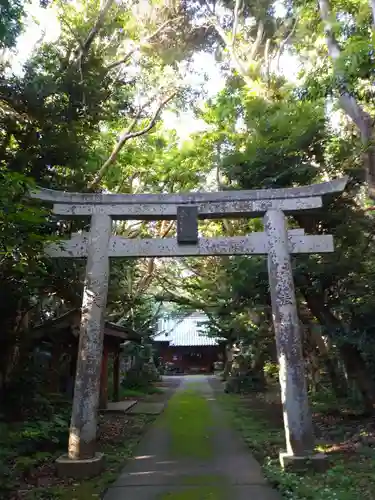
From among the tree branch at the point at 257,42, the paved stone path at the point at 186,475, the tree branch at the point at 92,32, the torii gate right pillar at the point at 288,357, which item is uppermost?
the tree branch at the point at 257,42

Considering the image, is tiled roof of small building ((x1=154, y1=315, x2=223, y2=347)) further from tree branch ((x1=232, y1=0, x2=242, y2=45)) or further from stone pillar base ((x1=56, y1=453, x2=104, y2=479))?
stone pillar base ((x1=56, y1=453, x2=104, y2=479))

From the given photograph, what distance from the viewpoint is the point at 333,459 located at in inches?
283

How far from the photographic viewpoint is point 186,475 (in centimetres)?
671

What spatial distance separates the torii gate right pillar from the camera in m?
6.59

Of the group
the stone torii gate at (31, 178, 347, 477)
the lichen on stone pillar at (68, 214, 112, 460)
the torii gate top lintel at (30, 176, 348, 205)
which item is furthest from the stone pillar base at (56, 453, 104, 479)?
Answer: the torii gate top lintel at (30, 176, 348, 205)

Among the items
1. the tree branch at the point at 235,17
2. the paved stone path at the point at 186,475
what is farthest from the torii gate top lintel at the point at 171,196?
the tree branch at the point at 235,17

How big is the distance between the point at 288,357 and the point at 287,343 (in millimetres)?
216

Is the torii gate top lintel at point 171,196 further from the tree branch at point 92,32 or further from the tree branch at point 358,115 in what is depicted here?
the tree branch at point 92,32

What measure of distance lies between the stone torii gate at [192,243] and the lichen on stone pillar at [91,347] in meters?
0.02

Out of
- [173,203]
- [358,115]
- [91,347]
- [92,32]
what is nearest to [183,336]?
[92,32]

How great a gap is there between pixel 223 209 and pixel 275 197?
3.04ft

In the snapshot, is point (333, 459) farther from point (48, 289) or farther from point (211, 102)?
point (211, 102)

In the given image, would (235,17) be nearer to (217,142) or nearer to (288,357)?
(217,142)

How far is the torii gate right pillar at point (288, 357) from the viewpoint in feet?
21.6
